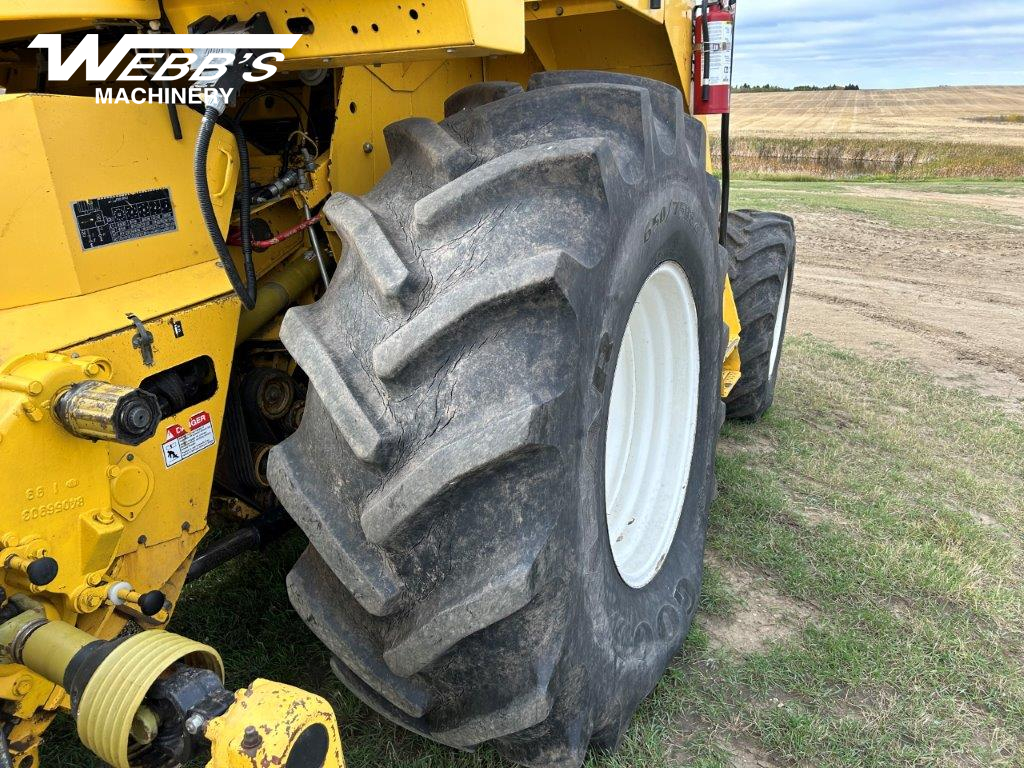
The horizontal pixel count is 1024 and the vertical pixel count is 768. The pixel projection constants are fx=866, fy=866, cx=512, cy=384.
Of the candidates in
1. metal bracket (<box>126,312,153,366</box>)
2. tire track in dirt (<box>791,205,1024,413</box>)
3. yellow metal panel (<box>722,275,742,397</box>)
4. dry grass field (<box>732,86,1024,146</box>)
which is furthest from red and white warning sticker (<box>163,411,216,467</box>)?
dry grass field (<box>732,86,1024,146</box>)

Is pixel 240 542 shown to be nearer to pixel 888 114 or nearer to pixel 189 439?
pixel 189 439

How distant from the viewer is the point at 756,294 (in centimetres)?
420

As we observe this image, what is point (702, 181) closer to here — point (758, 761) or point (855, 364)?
point (758, 761)

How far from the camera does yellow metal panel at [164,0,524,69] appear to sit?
1540 millimetres

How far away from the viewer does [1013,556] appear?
3268mm

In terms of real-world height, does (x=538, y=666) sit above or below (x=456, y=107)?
below

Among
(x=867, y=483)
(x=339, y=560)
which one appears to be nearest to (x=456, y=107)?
(x=339, y=560)

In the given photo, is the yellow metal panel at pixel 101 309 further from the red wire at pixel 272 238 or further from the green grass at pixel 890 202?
the green grass at pixel 890 202

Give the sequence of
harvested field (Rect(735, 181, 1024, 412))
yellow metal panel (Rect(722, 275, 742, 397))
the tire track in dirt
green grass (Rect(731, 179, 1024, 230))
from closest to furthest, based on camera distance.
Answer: yellow metal panel (Rect(722, 275, 742, 397)), the tire track in dirt, harvested field (Rect(735, 181, 1024, 412)), green grass (Rect(731, 179, 1024, 230))

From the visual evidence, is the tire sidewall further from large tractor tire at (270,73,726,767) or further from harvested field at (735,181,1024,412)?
harvested field at (735,181,1024,412)

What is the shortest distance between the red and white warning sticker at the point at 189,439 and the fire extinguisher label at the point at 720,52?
2323mm

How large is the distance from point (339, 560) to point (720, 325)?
1.56 metres

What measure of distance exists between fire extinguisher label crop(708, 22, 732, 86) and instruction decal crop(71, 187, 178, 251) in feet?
7.24

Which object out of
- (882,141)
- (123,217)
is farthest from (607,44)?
(882,141)
